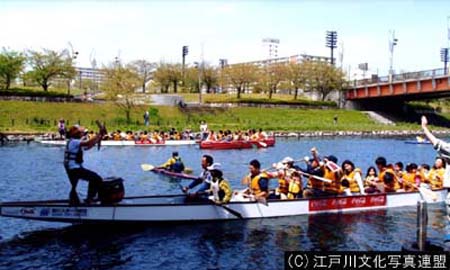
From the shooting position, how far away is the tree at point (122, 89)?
81812 millimetres

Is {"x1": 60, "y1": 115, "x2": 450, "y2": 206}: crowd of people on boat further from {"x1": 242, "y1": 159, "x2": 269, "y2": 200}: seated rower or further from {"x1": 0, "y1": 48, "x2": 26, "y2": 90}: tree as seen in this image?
{"x1": 0, "y1": 48, "x2": 26, "y2": 90}: tree

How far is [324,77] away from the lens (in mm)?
116750

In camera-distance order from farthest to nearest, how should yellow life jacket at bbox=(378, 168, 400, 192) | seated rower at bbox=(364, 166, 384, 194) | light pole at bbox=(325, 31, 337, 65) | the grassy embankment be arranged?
light pole at bbox=(325, 31, 337, 65) < the grassy embankment < yellow life jacket at bbox=(378, 168, 400, 192) < seated rower at bbox=(364, 166, 384, 194)

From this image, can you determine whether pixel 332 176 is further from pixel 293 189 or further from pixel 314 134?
pixel 314 134

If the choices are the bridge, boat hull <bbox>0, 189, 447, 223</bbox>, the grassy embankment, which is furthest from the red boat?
the bridge

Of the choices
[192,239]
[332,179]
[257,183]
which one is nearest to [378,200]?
[332,179]

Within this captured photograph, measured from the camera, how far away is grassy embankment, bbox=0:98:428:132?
2788 inches

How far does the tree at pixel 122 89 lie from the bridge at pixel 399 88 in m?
44.9

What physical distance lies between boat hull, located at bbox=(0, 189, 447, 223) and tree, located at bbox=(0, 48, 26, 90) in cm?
7532

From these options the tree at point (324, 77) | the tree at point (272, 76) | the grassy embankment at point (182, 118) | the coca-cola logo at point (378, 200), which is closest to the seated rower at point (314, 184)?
the coca-cola logo at point (378, 200)

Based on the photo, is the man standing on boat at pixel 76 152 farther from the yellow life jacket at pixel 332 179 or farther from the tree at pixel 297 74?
the tree at pixel 297 74

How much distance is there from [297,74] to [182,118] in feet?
130

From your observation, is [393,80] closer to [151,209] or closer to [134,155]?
[134,155]

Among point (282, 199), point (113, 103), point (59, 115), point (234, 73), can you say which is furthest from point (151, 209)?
point (234, 73)
